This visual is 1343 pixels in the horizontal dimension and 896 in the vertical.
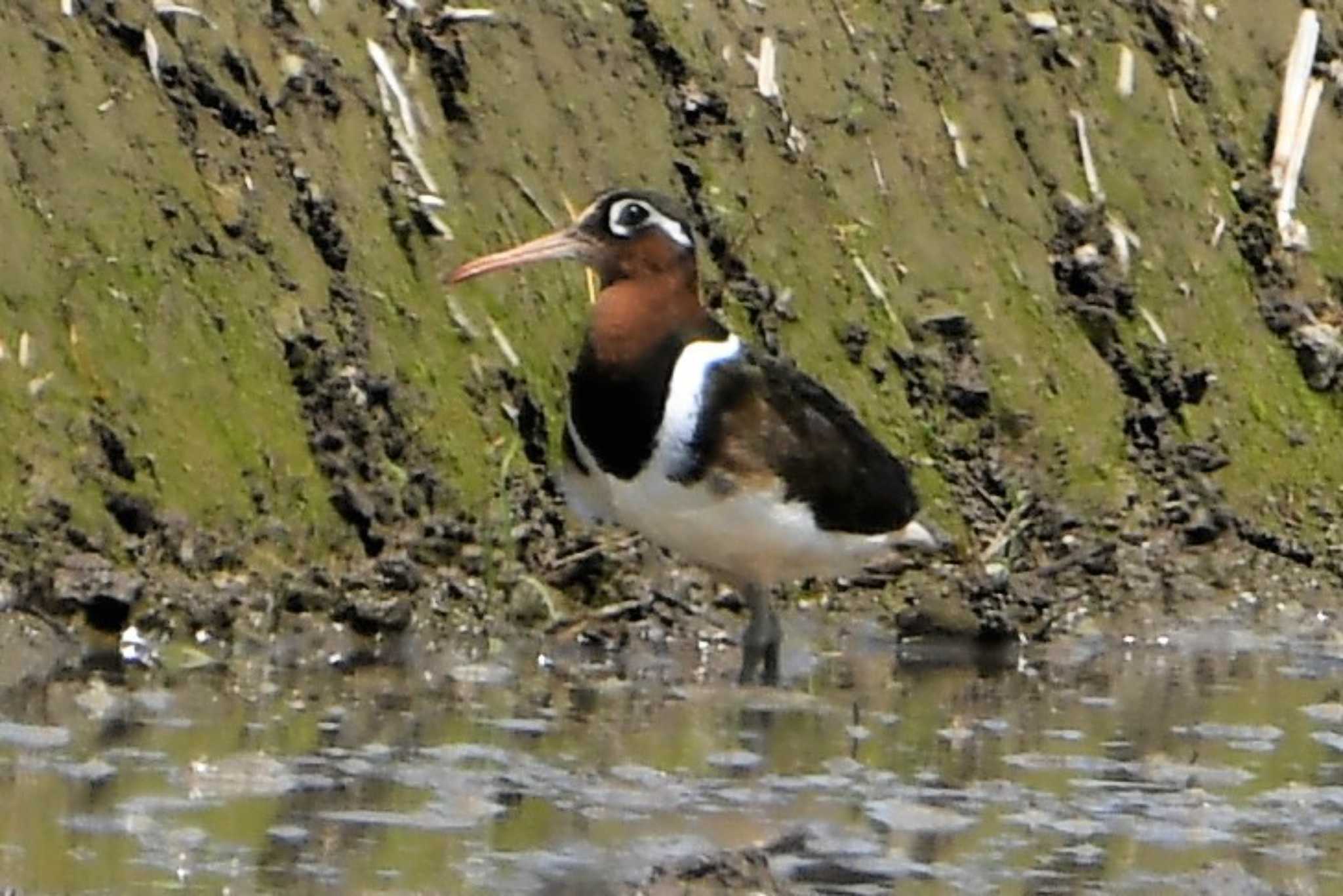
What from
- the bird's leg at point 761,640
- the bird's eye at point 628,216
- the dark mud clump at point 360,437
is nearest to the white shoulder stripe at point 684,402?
the bird's eye at point 628,216

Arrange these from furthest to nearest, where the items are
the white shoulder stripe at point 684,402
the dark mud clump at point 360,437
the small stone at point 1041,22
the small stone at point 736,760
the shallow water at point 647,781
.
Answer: the small stone at point 1041,22, the dark mud clump at point 360,437, the white shoulder stripe at point 684,402, the small stone at point 736,760, the shallow water at point 647,781

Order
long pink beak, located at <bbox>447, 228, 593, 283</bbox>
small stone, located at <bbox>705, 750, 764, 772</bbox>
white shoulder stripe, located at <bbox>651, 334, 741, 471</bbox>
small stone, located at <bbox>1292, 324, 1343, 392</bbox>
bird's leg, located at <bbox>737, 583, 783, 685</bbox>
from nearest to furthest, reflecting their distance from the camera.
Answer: small stone, located at <bbox>705, 750, 764, 772</bbox> → white shoulder stripe, located at <bbox>651, 334, 741, 471</bbox> → bird's leg, located at <bbox>737, 583, 783, 685</bbox> → long pink beak, located at <bbox>447, 228, 593, 283</bbox> → small stone, located at <bbox>1292, 324, 1343, 392</bbox>

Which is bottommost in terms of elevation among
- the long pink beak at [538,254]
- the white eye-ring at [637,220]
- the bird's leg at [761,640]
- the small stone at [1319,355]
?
the bird's leg at [761,640]

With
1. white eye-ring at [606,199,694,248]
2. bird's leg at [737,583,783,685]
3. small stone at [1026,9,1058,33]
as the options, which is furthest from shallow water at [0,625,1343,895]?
small stone at [1026,9,1058,33]

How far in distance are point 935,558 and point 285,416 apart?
2581 mm

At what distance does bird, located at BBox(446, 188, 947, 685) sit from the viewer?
1054 cm

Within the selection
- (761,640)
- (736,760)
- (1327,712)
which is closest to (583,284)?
(761,640)

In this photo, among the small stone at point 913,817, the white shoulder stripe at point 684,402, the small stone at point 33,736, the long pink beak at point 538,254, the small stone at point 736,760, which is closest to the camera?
the small stone at point 913,817

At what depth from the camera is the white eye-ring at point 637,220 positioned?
11086 millimetres

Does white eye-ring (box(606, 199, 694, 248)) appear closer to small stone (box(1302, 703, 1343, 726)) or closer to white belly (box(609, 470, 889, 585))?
white belly (box(609, 470, 889, 585))

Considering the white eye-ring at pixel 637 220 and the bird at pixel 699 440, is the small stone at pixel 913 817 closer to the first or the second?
the bird at pixel 699 440

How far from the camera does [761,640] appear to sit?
10.8 meters

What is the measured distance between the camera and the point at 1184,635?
12344 millimetres

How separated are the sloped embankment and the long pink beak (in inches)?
19.8
